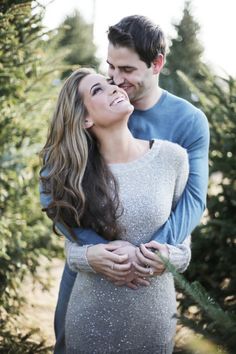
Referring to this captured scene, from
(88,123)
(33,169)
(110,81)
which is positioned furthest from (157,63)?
(33,169)

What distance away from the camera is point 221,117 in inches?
182

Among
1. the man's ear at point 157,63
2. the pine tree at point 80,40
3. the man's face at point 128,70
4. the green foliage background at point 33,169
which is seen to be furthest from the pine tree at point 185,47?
the man's face at point 128,70

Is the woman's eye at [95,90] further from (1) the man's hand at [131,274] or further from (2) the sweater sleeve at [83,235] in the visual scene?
(1) the man's hand at [131,274]

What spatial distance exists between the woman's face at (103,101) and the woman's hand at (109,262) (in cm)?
54

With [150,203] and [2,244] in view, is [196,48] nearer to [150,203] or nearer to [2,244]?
[2,244]

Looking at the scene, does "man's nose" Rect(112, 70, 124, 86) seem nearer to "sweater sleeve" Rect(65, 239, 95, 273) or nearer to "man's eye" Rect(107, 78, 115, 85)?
"man's eye" Rect(107, 78, 115, 85)

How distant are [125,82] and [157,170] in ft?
1.71

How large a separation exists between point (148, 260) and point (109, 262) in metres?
0.16

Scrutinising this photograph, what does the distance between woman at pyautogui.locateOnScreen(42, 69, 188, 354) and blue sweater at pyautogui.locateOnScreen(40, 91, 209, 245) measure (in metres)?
0.08

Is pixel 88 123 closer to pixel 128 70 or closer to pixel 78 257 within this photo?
pixel 128 70

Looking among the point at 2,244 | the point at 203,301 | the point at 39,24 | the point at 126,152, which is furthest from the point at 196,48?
the point at 203,301

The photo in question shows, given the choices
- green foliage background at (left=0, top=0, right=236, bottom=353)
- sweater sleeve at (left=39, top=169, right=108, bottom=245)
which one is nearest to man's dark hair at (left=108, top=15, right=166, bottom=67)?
sweater sleeve at (left=39, top=169, right=108, bottom=245)

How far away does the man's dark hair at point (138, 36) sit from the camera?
2756 millimetres

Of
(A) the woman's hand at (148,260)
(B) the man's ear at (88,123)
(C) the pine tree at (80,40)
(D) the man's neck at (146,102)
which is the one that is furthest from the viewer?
(C) the pine tree at (80,40)
